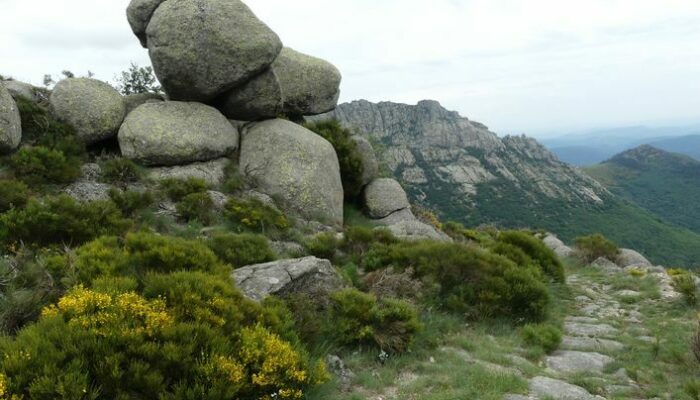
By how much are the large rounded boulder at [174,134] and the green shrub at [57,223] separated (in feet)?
17.4

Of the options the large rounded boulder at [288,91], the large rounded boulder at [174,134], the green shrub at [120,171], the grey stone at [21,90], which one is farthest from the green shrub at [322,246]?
the grey stone at [21,90]

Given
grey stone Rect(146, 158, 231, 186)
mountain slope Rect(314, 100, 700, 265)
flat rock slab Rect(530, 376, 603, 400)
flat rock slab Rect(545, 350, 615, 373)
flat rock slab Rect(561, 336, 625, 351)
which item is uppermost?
grey stone Rect(146, 158, 231, 186)

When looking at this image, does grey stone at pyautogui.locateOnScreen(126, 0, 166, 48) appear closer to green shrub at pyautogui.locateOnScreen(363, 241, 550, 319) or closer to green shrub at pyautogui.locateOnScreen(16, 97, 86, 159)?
green shrub at pyautogui.locateOnScreen(16, 97, 86, 159)

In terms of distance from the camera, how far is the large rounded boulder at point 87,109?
1764 cm

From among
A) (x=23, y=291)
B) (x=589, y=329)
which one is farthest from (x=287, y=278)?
(x=589, y=329)

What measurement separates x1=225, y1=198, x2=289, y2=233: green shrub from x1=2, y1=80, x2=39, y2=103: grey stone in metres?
9.34

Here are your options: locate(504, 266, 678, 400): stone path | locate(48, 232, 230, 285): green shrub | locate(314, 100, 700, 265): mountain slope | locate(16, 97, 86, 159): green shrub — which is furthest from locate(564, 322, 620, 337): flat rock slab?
locate(314, 100, 700, 265): mountain slope

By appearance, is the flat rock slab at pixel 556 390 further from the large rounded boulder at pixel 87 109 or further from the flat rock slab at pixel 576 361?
the large rounded boulder at pixel 87 109

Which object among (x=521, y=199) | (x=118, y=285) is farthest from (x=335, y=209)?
(x=521, y=199)

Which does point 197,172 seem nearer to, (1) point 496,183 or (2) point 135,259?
Answer: (2) point 135,259

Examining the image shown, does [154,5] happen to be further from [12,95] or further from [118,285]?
[118,285]

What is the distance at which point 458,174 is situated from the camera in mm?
145875

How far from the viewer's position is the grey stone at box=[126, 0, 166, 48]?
19.7m

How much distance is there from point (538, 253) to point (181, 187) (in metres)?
13.0
